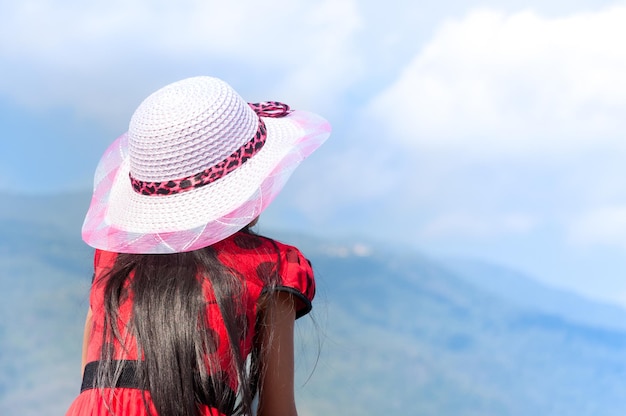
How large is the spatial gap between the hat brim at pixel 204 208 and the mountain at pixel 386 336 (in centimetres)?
182

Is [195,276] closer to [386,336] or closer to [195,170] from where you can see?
[195,170]

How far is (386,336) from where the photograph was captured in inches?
133

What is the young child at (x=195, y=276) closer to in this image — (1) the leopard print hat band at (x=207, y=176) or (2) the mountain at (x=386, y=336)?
(1) the leopard print hat band at (x=207, y=176)

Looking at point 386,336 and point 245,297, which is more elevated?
point 245,297

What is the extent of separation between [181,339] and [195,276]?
0.07 meters

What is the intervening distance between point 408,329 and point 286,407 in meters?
2.54

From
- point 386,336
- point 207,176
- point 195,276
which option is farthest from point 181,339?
point 386,336

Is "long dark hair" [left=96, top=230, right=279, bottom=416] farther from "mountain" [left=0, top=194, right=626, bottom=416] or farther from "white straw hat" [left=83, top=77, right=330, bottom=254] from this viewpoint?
"mountain" [left=0, top=194, right=626, bottom=416]

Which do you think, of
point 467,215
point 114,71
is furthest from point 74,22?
point 467,215

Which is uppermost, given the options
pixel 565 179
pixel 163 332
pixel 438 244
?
pixel 163 332

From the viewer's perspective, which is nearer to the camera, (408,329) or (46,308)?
(46,308)

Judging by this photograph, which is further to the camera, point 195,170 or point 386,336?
point 386,336

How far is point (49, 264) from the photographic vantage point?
339 cm

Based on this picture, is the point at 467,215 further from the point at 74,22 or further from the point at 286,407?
the point at 286,407
